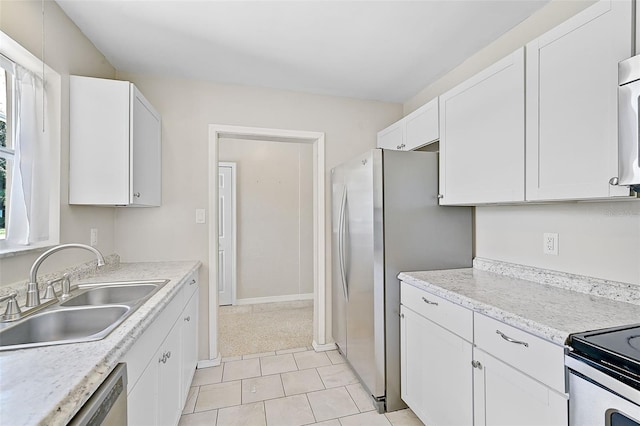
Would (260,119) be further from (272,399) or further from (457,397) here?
(457,397)

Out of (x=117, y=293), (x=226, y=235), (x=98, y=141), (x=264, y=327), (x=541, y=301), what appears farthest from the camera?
(x=226, y=235)

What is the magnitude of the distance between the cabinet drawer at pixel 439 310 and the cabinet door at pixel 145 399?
144 centimetres

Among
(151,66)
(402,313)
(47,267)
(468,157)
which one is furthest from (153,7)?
(402,313)

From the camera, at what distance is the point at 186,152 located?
2641 mm

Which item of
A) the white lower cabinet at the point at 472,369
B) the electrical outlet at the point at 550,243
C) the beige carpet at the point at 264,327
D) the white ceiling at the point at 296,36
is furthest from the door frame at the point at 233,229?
the electrical outlet at the point at 550,243

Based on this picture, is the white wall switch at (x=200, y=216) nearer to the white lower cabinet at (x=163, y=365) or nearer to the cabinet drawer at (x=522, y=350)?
the white lower cabinet at (x=163, y=365)

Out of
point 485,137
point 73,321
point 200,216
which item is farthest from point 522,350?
point 200,216

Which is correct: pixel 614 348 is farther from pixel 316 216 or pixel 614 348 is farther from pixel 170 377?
pixel 316 216

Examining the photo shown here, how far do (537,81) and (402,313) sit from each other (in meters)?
1.51

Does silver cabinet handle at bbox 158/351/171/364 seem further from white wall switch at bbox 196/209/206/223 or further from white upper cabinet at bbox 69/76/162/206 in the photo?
white wall switch at bbox 196/209/206/223

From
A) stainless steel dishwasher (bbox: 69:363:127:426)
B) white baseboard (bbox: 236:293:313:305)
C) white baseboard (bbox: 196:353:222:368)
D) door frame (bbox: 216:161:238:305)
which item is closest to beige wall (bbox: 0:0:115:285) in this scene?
stainless steel dishwasher (bbox: 69:363:127:426)

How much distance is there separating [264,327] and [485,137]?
300 cm

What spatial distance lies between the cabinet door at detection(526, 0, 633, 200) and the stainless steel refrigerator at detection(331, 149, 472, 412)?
0.71 metres

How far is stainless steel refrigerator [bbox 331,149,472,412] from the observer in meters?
2.05
